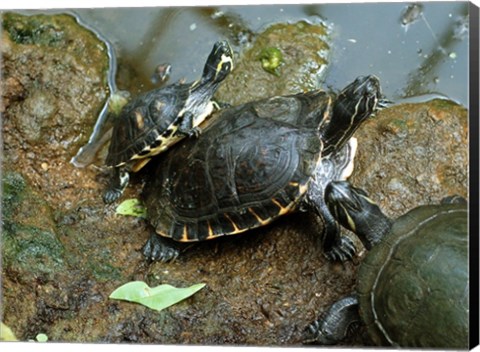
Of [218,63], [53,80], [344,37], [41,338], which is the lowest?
[41,338]

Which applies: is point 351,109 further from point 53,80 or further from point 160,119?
point 53,80

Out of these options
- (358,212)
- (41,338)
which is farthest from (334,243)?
(41,338)

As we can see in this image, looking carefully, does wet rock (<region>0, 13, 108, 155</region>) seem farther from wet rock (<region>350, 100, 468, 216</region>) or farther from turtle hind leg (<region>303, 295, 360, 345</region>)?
turtle hind leg (<region>303, 295, 360, 345</region>)

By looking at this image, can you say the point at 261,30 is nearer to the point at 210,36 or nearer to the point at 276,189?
the point at 210,36

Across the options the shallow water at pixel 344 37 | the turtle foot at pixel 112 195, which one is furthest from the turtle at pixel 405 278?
the turtle foot at pixel 112 195

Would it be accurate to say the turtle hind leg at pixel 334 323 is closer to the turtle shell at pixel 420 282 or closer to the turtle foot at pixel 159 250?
the turtle shell at pixel 420 282

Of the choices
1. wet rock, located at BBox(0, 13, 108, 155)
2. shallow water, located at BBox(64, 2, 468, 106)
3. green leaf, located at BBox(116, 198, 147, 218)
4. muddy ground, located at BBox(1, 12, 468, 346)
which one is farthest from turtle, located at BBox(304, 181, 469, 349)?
wet rock, located at BBox(0, 13, 108, 155)
